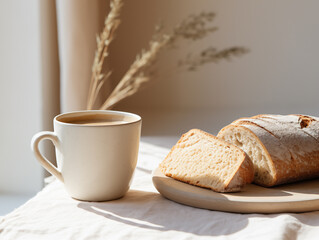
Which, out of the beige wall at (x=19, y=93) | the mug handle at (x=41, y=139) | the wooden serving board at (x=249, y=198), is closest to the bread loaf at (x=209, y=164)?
the wooden serving board at (x=249, y=198)

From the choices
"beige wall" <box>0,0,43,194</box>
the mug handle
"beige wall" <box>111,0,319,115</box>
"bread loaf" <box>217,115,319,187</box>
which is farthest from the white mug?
"beige wall" <box>111,0,319,115</box>

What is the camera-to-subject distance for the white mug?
65cm

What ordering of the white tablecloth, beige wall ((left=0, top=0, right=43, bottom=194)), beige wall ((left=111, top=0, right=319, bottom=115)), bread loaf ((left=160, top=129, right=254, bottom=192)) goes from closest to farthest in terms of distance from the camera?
1. the white tablecloth
2. bread loaf ((left=160, top=129, right=254, bottom=192))
3. beige wall ((left=0, top=0, right=43, bottom=194))
4. beige wall ((left=111, top=0, right=319, bottom=115))

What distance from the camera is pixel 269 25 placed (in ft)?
7.89

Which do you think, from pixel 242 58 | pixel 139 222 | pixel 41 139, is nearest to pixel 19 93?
pixel 41 139

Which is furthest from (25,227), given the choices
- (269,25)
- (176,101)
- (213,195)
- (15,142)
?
(269,25)

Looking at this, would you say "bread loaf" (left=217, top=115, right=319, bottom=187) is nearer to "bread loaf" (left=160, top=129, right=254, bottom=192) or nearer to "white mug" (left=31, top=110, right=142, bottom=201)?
"bread loaf" (left=160, top=129, right=254, bottom=192)

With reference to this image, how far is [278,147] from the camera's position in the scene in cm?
74

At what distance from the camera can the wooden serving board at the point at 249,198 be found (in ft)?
2.12

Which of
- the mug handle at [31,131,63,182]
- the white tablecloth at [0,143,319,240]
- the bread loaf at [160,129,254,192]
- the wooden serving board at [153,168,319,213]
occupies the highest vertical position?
the mug handle at [31,131,63,182]

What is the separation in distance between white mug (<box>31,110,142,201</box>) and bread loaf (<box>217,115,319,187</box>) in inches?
8.0

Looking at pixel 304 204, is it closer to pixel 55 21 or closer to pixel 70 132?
pixel 70 132

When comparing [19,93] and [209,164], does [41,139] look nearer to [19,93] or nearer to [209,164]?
[209,164]

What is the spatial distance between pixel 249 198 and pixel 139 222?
0.17 metres
